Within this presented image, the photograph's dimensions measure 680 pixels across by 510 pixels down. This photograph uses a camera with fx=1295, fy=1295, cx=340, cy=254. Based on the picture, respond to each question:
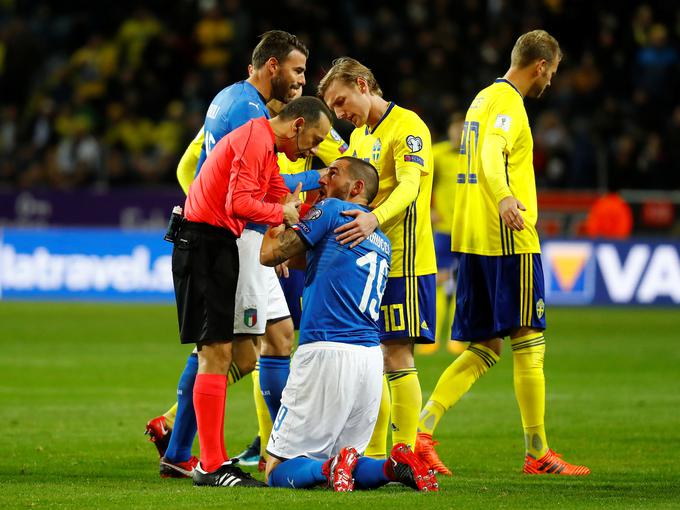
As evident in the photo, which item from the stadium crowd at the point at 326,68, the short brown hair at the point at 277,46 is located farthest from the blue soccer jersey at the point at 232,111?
the stadium crowd at the point at 326,68

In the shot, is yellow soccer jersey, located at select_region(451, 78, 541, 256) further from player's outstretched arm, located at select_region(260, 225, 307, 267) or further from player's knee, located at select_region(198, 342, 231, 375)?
player's knee, located at select_region(198, 342, 231, 375)

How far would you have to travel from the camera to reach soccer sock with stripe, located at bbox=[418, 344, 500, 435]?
770 cm

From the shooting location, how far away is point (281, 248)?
6348mm

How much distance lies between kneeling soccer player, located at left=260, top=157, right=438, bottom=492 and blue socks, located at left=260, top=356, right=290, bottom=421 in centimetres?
96

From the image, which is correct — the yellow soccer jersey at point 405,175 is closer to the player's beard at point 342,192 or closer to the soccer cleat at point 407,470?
the player's beard at point 342,192

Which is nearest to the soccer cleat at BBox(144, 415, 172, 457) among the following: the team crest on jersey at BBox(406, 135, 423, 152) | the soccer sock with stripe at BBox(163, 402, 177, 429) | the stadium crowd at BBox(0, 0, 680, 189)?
the soccer sock with stripe at BBox(163, 402, 177, 429)

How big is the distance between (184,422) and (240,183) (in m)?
1.43

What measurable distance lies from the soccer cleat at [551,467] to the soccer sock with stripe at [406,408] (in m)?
0.72

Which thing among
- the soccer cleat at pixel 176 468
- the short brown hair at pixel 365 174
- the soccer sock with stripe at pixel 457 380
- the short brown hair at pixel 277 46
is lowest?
the soccer cleat at pixel 176 468

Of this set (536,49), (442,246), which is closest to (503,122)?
(536,49)

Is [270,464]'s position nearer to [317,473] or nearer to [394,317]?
[317,473]

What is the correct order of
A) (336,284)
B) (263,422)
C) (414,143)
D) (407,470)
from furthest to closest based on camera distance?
(263,422)
(414,143)
(336,284)
(407,470)

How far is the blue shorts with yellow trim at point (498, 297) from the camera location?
7.54 m

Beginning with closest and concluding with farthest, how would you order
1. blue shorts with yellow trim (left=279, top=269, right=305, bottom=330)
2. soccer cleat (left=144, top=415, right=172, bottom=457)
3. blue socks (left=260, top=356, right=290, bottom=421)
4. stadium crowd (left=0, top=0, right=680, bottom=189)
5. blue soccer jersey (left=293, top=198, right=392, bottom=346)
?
blue soccer jersey (left=293, top=198, right=392, bottom=346), blue socks (left=260, top=356, right=290, bottom=421), soccer cleat (left=144, top=415, right=172, bottom=457), blue shorts with yellow trim (left=279, top=269, right=305, bottom=330), stadium crowd (left=0, top=0, right=680, bottom=189)
